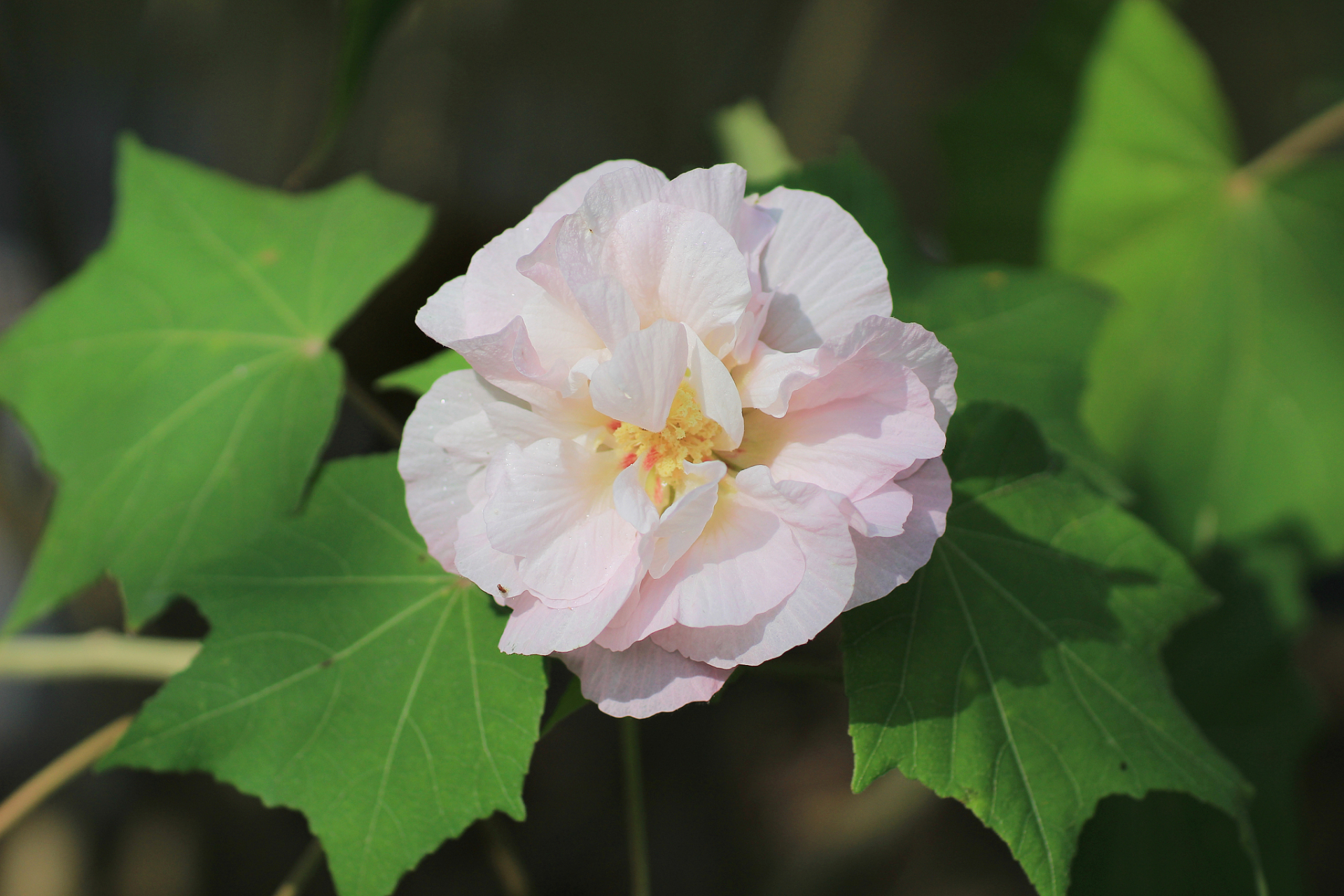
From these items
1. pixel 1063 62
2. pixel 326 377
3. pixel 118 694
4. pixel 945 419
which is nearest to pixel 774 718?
pixel 118 694

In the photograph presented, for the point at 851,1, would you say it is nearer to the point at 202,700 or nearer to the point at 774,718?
the point at 774,718

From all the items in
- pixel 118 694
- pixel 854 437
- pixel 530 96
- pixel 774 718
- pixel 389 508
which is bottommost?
pixel 774 718

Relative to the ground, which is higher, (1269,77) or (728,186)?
(728,186)

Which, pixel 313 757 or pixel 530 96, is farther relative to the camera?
pixel 530 96

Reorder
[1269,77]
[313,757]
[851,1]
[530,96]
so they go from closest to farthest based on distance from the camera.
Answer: [313,757] < [851,1] < [530,96] < [1269,77]

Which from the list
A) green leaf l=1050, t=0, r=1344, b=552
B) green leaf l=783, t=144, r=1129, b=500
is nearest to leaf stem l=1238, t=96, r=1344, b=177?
green leaf l=1050, t=0, r=1344, b=552

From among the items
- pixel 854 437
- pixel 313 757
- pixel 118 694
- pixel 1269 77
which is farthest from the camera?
pixel 1269 77

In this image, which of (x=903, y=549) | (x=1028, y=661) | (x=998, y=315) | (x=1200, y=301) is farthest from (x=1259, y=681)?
(x=903, y=549)
